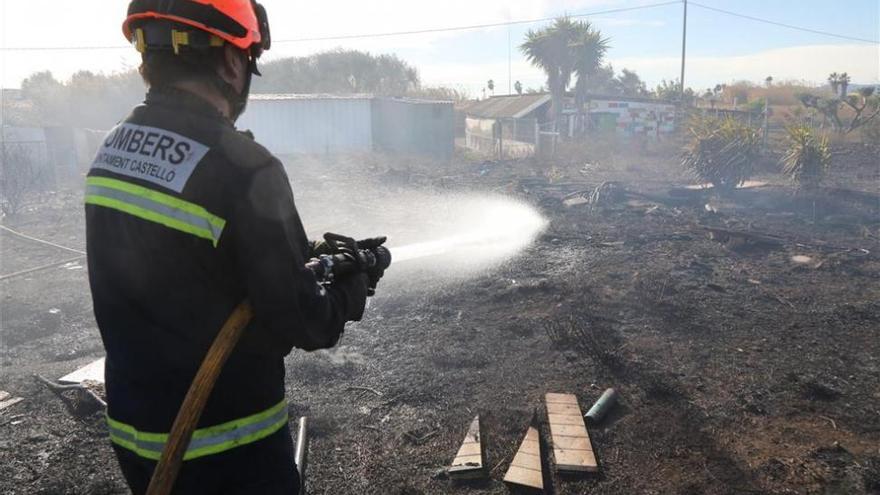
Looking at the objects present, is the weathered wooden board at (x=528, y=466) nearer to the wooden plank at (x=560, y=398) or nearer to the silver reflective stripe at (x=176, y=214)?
the wooden plank at (x=560, y=398)

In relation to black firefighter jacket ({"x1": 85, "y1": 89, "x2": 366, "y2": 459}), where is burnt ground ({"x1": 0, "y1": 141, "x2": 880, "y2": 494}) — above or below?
below

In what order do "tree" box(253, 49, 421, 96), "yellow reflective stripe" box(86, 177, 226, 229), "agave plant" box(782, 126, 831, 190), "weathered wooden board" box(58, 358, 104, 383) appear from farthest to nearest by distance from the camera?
"tree" box(253, 49, 421, 96), "agave plant" box(782, 126, 831, 190), "weathered wooden board" box(58, 358, 104, 383), "yellow reflective stripe" box(86, 177, 226, 229)

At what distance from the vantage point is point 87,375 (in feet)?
15.9

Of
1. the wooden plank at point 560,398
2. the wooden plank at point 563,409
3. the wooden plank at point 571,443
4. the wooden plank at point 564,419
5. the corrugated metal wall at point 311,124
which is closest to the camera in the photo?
the wooden plank at point 571,443

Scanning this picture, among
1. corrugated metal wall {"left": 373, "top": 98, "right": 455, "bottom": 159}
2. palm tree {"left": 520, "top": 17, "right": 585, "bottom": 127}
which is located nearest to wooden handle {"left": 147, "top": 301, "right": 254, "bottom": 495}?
corrugated metal wall {"left": 373, "top": 98, "right": 455, "bottom": 159}

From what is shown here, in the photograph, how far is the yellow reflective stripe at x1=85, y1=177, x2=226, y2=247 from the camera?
148 cm

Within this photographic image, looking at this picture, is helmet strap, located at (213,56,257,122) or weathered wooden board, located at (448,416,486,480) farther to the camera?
weathered wooden board, located at (448,416,486,480)

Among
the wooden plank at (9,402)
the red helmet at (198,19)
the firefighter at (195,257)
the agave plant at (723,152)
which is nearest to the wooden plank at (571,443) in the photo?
the firefighter at (195,257)

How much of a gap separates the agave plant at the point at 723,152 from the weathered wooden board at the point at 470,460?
12860 mm

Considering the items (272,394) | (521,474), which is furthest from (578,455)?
(272,394)

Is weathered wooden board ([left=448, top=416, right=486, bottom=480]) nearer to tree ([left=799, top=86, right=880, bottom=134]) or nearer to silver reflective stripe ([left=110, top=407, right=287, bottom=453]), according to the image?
silver reflective stripe ([left=110, top=407, right=287, bottom=453])

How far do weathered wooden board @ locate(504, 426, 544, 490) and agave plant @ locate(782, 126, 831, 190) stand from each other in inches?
506

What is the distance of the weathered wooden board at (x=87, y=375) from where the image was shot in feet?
15.6

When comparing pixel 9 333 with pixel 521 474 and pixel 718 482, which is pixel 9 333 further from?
pixel 718 482
